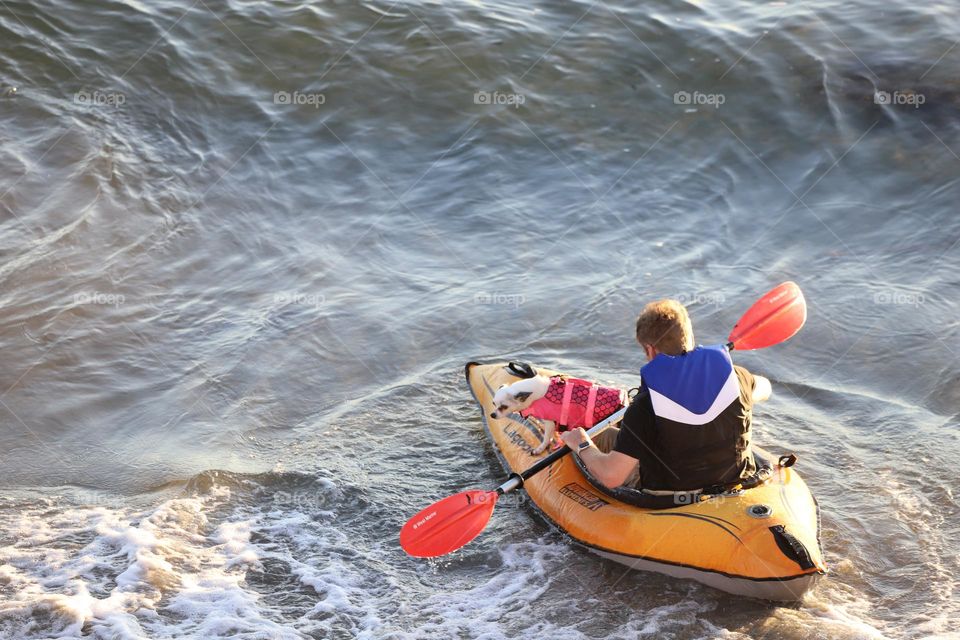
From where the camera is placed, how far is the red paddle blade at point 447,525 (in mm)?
4148

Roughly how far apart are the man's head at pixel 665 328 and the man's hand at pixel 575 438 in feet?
1.91

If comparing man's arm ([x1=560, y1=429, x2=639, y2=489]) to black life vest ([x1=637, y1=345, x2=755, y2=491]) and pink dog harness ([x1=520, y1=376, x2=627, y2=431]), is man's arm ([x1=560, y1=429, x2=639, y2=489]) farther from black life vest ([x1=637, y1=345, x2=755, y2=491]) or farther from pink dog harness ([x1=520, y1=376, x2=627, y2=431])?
pink dog harness ([x1=520, y1=376, x2=627, y2=431])

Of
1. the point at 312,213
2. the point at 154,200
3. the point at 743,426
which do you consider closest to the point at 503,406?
the point at 743,426

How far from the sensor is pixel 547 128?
9414mm

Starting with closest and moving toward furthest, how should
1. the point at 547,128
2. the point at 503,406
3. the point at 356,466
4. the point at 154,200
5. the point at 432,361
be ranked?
the point at 503,406
the point at 356,466
the point at 432,361
the point at 154,200
the point at 547,128

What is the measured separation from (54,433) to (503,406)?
8.50ft

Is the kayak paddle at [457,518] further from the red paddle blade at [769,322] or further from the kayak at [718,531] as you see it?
the red paddle blade at [769,322]

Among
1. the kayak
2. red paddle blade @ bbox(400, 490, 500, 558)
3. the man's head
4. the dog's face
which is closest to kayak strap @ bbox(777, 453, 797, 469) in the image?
the kayak

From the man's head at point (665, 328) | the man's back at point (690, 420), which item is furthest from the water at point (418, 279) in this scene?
the man's head at point (665, 328)

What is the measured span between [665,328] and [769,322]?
1455 mm

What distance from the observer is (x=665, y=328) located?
3941mm

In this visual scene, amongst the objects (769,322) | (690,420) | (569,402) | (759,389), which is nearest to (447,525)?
(569,402)

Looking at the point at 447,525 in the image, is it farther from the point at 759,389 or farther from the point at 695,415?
the point at 759,389

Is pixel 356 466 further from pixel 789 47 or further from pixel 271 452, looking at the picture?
pixel 789 47
